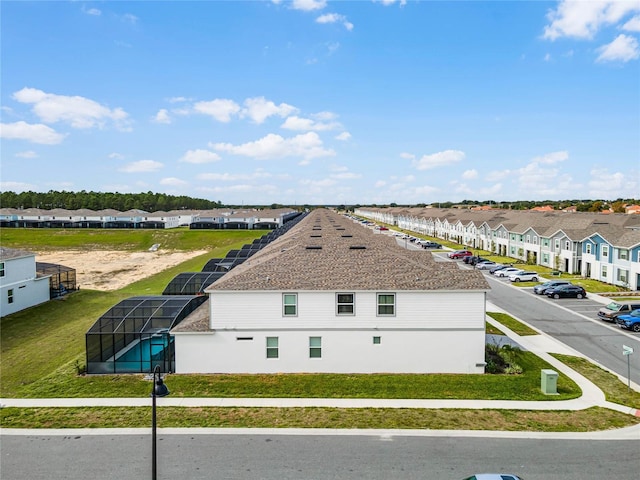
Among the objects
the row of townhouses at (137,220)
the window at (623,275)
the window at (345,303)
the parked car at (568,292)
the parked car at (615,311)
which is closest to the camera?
the window at (345,303)

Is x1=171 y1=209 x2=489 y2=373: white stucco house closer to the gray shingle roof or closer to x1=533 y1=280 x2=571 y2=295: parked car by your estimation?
the gray shingle roof

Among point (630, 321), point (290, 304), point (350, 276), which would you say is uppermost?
point (350, 276)

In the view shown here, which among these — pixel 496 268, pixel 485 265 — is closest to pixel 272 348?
pixel 496 268

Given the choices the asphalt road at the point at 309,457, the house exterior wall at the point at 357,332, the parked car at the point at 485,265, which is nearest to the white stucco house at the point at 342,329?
the house exterior wall at the point at 357,332

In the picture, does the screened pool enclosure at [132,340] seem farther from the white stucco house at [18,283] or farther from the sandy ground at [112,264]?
the sandy ground at [112,264]

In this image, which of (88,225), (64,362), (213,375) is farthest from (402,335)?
(88,225)

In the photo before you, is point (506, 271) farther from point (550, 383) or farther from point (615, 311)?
point (550, 383)

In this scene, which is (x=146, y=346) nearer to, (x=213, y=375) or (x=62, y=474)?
(x=213, y=375)

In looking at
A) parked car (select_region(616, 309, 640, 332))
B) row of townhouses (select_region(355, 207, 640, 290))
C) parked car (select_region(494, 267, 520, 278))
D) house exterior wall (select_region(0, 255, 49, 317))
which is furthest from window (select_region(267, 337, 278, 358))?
row of townhouses (select_region(355, 207, 640, 290))
